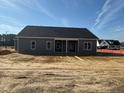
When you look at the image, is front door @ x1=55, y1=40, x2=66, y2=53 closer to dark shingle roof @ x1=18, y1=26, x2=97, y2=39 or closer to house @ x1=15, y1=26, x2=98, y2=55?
house @ x1=15, y1=26, x2=98, y2=55

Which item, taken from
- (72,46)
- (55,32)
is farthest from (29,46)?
(72,46)

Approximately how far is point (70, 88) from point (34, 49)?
2007 centimetres


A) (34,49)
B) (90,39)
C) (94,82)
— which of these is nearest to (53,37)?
(34,49)

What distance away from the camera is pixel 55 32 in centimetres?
2867

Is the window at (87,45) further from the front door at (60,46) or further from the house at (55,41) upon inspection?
the front door at (60,46)

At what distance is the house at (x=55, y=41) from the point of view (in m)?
25.7

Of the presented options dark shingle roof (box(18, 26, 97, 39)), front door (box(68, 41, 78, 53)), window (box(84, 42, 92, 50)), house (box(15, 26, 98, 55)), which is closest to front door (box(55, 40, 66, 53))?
house (box(15, 26, 98, 55))

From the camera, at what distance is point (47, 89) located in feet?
20.4

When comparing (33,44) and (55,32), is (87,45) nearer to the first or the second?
(55,32)

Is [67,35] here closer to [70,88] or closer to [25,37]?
[25,37]

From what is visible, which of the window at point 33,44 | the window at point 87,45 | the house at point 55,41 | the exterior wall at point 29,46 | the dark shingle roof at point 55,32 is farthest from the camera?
the window at point 87,45

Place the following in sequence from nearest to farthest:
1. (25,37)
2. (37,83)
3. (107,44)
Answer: (37,83) → (25,37) → (107,44)

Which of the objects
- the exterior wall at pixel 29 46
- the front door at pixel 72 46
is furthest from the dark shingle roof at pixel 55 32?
the front door at pixel 72 46

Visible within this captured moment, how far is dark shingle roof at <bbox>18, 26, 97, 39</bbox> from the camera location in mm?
26834
